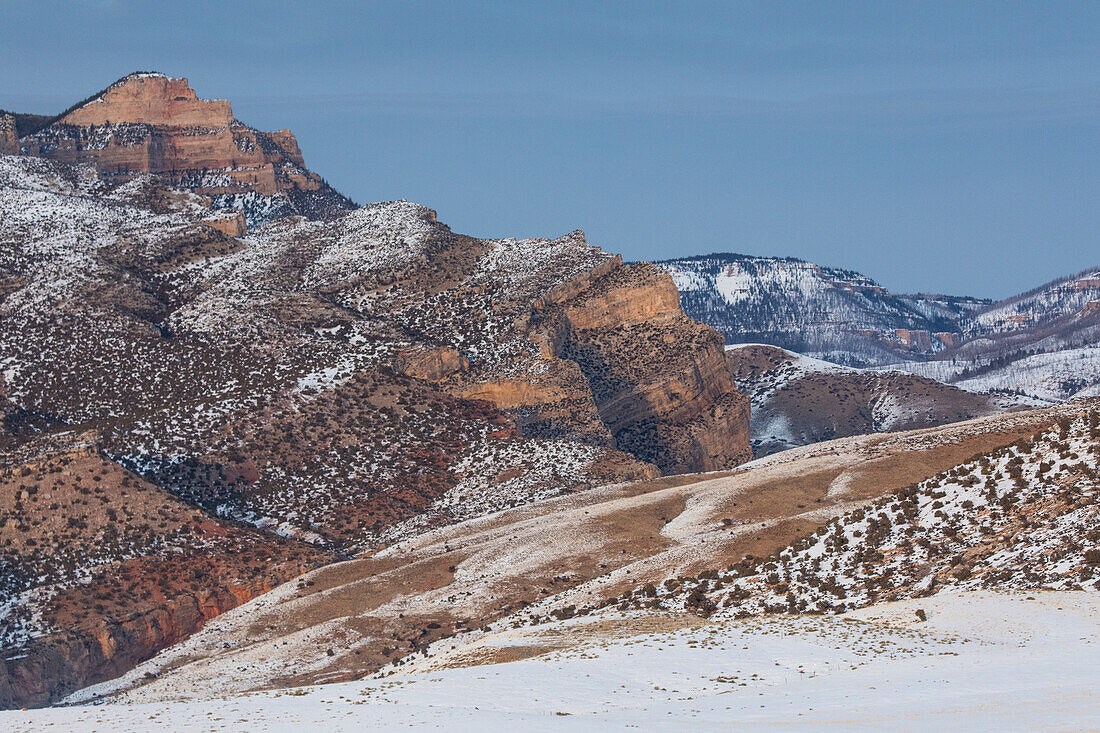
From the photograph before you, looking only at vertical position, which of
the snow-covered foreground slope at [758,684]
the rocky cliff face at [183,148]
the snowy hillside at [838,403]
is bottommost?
the snow-covered foreground slope at [758,684]

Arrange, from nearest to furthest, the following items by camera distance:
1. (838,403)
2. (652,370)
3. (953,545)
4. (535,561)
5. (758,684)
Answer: (758,684)
(953,545)
(535,561)
(652,370)
(838,403)

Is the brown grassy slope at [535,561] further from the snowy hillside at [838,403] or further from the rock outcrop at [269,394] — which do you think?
the snowy hillside at [838,403]

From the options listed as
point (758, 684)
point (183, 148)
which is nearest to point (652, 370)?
point (183, 148)

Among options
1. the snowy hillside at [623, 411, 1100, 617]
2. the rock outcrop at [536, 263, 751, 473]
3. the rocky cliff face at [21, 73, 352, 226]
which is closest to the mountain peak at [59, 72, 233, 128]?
the rocky cliff face at [21, 73, 352, 226]

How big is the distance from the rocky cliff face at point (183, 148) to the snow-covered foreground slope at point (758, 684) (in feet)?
351

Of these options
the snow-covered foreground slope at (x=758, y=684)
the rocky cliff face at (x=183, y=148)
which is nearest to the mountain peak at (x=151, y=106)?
the rocky cliff face at (x=183, y=148)

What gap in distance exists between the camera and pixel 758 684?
25750mm

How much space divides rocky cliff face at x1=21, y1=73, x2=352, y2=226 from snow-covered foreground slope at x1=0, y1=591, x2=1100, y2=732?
4216 inches

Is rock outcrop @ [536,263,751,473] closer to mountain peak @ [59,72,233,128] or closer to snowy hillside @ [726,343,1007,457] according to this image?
snowy hillside @ [726,343,1007,457]

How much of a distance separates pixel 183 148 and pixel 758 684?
412 feet

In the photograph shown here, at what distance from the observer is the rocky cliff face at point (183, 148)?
134 metres

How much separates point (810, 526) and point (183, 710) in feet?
88.0

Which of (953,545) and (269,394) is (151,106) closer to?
(269,394)

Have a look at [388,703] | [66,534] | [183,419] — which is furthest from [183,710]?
[183,419]
